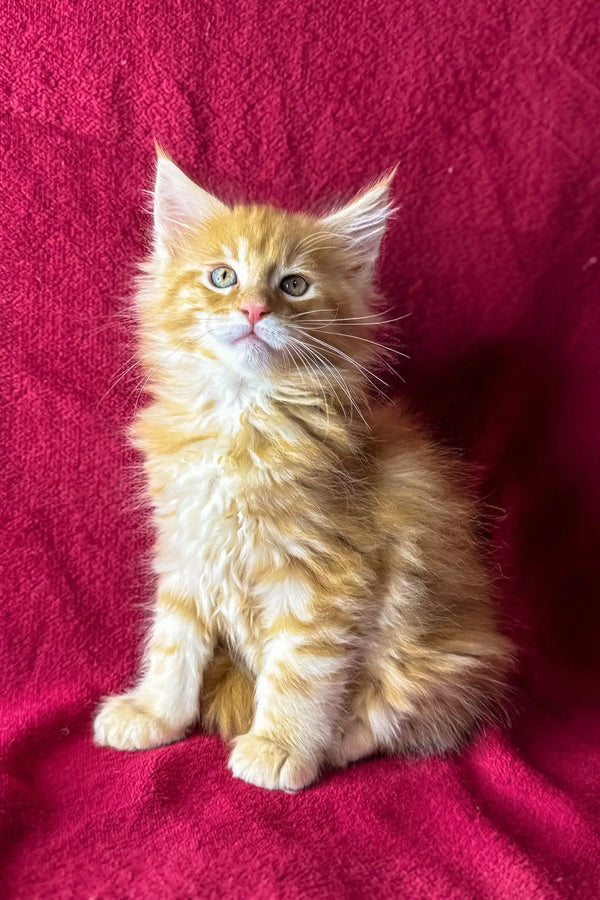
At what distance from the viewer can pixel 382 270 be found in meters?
1.45

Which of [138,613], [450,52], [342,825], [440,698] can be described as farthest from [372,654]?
[450,52]

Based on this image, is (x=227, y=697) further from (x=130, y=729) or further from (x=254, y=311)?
(x=254, y=311)

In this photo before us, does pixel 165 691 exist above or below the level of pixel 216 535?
below

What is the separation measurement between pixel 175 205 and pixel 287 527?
1.82 feet

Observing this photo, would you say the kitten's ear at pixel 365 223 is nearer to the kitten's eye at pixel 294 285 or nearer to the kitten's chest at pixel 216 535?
the kitten's eye at pixel 294 285

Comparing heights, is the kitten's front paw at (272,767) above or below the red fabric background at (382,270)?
below

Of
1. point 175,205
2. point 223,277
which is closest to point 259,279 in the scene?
point 223,277

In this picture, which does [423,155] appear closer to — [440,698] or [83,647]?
[440,698]

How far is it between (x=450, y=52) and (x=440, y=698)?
3.64ft

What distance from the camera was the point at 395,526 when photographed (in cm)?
110

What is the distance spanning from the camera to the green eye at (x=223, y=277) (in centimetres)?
111

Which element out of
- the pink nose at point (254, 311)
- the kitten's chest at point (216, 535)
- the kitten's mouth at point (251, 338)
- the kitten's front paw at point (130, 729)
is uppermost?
the pink nose at point (254, 311)

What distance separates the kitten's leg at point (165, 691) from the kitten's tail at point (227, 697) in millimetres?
29

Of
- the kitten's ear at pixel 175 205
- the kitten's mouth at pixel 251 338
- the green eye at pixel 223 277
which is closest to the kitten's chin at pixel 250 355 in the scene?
the kitten's mouth at pixel 251 338
